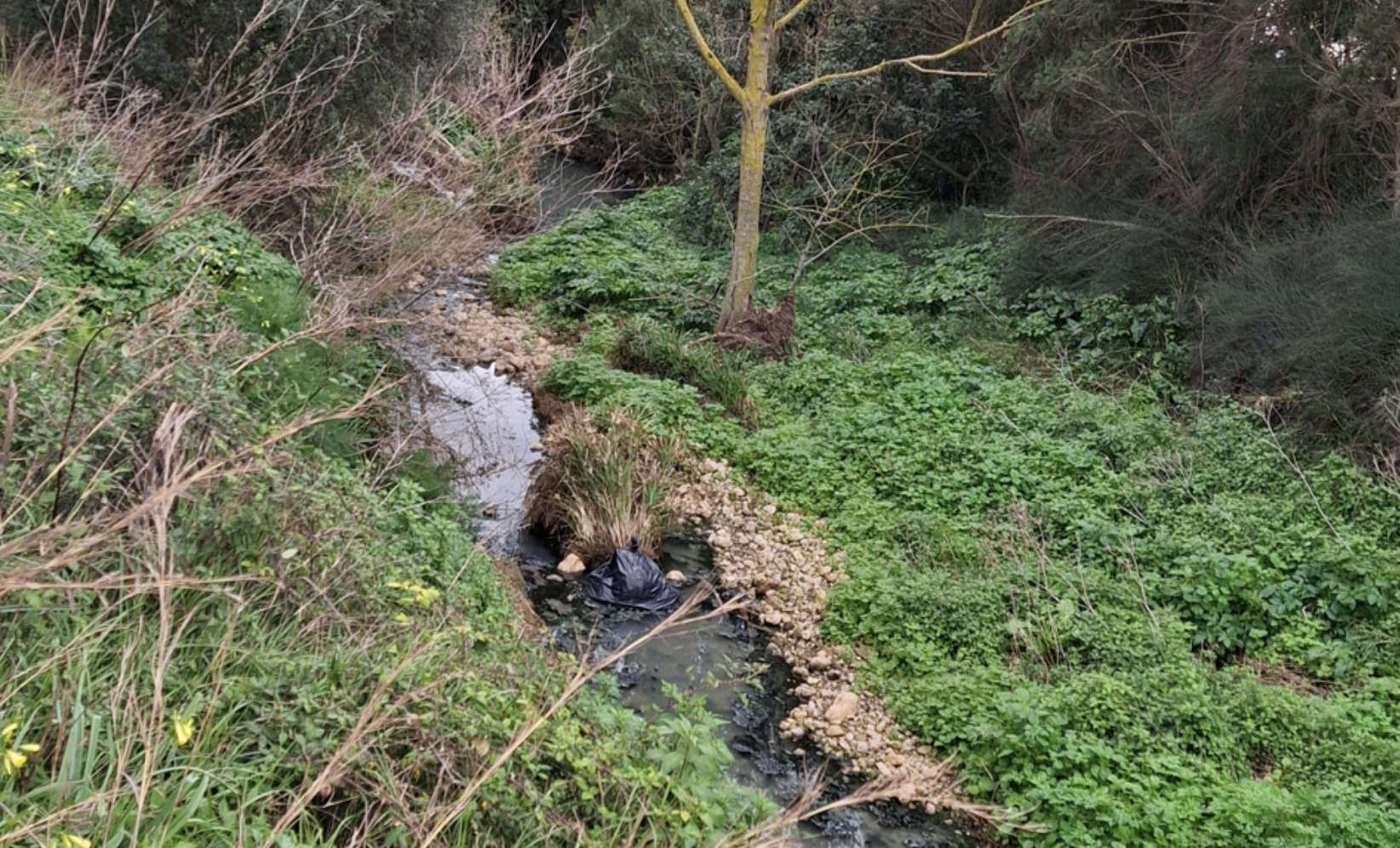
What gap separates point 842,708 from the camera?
6.00m

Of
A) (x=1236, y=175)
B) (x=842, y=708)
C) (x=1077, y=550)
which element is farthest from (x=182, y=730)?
(x=1236, y=175)

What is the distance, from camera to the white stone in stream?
19.6 feet

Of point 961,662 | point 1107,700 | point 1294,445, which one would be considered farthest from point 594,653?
point 1294,445

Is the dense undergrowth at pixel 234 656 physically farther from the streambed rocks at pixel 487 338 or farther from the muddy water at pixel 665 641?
the streambed rocks at pixel 487 338

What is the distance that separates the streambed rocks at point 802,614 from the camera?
571 cm

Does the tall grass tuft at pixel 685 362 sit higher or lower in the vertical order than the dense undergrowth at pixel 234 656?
→ lower

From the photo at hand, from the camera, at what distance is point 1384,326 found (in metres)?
7.21

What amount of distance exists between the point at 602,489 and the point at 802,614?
5.74 ft

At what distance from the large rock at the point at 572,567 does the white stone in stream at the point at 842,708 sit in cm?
216

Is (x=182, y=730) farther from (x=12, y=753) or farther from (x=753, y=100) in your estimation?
(x=753, y=100)

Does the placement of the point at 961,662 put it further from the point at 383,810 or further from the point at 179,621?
the point at 179,621

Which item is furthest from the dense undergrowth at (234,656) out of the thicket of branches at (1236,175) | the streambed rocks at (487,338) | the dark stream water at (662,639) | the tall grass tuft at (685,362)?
the thicket of branches at (1236,175)

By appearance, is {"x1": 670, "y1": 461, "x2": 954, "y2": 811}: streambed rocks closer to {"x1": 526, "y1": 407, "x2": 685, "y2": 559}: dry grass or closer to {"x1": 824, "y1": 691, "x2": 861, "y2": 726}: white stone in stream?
{"x1": 824, "y1": 691, "x2": 861, "y2": 726}: white stone in stream

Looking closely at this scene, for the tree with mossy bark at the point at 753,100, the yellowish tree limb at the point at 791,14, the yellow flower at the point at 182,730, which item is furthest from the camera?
the tree with mossy bark at the point at 753,100
